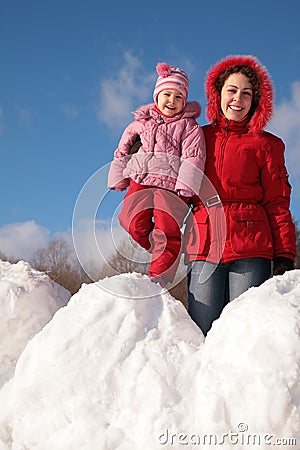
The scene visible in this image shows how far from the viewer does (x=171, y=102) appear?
12.8 ft

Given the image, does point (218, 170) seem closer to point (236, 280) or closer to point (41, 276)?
point (236, 280)

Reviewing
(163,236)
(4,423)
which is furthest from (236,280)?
(4,423)

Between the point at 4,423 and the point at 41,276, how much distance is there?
4.33ft

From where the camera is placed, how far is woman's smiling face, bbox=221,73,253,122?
385 cm

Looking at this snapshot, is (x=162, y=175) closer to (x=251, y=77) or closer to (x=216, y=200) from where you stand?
(x=216, y=200)

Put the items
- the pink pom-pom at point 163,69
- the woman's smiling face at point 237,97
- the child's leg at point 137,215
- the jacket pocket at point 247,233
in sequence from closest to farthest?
1. the jacket pocket at point 247,233
2. the child's leg at point 137,215
3. the woman's smiling face at point 237,97
4. the pink pom-pom at point 163,69

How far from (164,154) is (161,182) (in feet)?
0.74

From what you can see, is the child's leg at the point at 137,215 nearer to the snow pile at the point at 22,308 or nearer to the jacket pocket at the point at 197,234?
the jacket pocket at the point at 197,234

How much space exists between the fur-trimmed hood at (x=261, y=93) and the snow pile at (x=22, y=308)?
1.81 m

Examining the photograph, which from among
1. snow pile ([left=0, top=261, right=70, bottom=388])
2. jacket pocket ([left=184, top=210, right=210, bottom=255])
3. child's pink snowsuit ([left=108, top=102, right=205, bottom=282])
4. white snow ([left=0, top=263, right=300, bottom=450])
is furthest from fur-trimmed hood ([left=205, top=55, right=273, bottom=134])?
snow pile ([left=0, top=261, right=70, bottom=388])

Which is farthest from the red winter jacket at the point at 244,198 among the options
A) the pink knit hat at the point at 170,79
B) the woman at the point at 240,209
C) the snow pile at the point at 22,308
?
the snow pile at the point at 22,308

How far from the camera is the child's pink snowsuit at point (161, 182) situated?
11.9 feet

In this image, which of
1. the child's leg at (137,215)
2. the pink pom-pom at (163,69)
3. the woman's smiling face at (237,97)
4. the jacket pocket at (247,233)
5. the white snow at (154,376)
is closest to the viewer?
the white snow at (154,376)

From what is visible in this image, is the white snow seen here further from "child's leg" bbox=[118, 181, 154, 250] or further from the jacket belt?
the jacket belt
